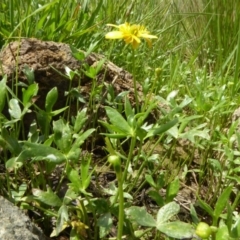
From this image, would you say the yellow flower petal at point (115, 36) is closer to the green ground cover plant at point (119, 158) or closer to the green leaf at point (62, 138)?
the green ground cover plant at point (119, 158)

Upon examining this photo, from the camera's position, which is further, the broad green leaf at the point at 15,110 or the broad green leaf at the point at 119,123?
the broad green leaf at the point at 15,110

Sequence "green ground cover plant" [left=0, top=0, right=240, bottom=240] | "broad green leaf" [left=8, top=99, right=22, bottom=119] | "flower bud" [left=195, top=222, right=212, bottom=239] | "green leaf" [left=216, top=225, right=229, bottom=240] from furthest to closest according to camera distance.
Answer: "broad green leaf" [left=8, top=99, right=22, bottom=119] → "green ground cover plant" [left=0, top=0, right=240, bottom=240] → "green leaf" [left=216, top=225, right=229, bottom=240] → "flower bud" [left=195, top=222, right=212, bottom=239]

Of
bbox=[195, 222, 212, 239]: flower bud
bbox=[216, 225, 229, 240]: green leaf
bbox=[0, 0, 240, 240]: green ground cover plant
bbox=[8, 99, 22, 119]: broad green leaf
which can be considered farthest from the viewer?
bbox=[8, 99, 22, 119]: broad green leaf

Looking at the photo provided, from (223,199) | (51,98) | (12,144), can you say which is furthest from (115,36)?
(223,199)

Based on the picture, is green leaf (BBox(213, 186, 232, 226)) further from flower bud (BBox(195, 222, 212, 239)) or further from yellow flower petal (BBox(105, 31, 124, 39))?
yellow flower petal (BBox(105, 31, 124, 39))

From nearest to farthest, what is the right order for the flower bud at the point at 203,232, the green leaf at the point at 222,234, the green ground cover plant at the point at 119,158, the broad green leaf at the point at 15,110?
the flower bud at the point at 203,232 → the green leaf at the point at 222,234 → the green ground cover plant at the point at 119,158 → the broad green leaf at the point at 15,110

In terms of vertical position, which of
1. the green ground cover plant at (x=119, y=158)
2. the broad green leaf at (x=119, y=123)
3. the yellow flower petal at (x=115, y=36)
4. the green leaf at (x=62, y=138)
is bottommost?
the green ground cover plant at (x=119, y=158)

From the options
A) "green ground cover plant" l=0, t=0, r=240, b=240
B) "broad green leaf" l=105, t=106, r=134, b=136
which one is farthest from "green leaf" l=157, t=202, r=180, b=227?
"broad green leaf" l=105, t=106, r=134, b=136

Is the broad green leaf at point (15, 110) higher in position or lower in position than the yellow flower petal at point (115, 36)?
lower

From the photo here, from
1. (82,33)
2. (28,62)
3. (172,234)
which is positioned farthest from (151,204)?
(82,33)

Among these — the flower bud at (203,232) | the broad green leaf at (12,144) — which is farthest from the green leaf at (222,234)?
the broad green leaf at (12,144)
